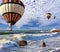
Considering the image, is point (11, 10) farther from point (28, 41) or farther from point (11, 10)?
point (28, 41)

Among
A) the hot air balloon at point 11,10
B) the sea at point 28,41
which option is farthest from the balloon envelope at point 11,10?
the sea at point 28,41

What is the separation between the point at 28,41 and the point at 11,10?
0.92 m

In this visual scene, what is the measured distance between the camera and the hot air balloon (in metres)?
4.68

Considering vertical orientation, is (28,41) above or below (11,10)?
below

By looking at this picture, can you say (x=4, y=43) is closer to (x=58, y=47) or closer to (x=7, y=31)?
(x=7, y=31)

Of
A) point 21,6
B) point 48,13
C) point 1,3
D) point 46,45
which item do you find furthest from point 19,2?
point 46,45

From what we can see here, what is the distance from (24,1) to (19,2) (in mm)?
280

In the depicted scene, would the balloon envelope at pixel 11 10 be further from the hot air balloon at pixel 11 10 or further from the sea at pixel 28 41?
the sea at pixel 28 41

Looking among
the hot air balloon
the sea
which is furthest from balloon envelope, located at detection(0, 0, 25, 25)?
the sea

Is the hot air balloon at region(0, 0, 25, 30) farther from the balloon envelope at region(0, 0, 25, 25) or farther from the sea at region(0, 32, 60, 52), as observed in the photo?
the sea at region(0, 32, 60, 52)

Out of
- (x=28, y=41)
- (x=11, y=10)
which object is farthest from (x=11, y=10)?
(x=28, y=41)

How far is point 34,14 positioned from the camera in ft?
16.8

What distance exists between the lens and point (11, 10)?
4.70 m

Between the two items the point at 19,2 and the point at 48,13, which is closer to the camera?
the point at 19,2
